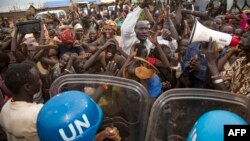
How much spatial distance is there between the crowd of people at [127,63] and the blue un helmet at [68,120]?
0.48 meters

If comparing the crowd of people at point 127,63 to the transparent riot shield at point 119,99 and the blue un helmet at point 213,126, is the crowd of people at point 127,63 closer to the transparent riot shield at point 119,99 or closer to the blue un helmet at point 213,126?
the transparent riot shield at point 119,99

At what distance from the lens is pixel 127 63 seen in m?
3.18

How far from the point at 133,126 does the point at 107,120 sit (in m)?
0.18

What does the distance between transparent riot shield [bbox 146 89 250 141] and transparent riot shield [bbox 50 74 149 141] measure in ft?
0.64

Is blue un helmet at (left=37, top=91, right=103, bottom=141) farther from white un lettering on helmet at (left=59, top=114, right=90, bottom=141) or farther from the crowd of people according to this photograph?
the crowd of people

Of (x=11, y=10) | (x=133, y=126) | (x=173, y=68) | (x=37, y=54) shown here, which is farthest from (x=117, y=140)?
(x=11, y=10)

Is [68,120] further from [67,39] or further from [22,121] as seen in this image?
[67,39]

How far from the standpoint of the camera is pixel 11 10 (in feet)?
84.5

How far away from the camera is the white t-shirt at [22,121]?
1.97m

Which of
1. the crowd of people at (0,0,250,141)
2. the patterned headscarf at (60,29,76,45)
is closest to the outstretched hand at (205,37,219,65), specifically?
the crowd of people at (0,0,250,141)

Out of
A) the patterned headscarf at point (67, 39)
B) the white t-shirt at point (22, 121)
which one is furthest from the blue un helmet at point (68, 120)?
the patterned headscarf at point (67, 39)

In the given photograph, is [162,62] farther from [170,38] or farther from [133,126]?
[133,126]

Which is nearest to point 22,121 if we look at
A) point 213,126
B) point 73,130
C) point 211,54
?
point 73,130

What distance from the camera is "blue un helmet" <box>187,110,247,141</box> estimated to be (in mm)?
1044
